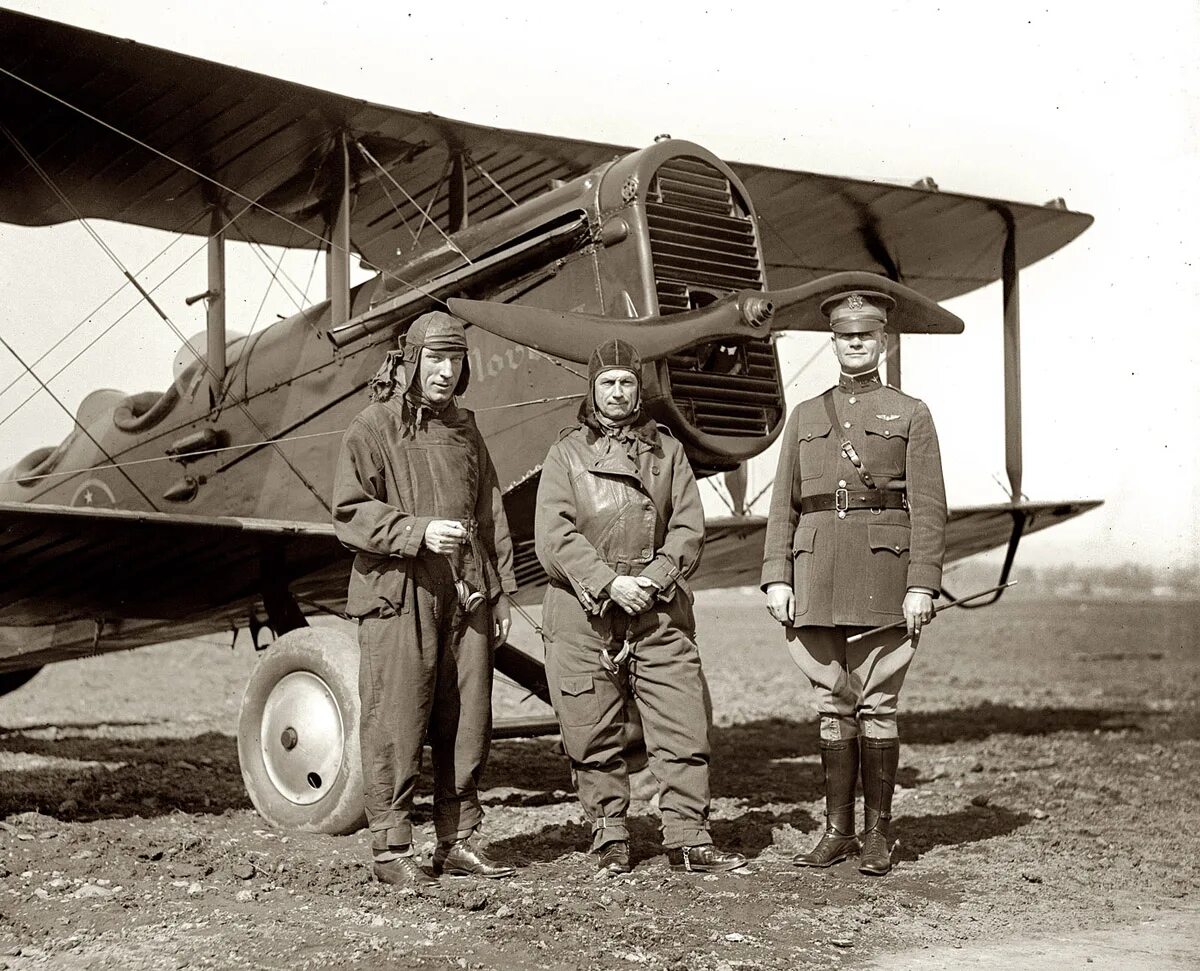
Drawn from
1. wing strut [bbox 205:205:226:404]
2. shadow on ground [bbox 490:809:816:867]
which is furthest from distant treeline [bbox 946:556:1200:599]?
shadow on ground [bbox 490:809:816:867]

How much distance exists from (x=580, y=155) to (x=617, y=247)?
6.67 ft

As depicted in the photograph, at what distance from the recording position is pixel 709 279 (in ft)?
19.7

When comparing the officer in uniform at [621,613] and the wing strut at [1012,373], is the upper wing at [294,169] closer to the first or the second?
the wing strut at [1012,373]

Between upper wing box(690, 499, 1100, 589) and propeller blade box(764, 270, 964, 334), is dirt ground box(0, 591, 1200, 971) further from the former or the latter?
propeller blade box(764, 270, 964, 334)

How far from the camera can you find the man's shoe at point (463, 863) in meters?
4.56

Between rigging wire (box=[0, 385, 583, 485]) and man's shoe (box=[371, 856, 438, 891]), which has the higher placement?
rigging wire (box=[0, 385, 583, 485])

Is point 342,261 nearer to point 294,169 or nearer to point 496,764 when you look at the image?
point 294,169

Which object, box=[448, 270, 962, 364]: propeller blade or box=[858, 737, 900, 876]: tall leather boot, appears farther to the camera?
box=[448, 270, 962, 364]: propeller blade

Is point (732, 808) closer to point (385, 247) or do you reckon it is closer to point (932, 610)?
point (932, 610)

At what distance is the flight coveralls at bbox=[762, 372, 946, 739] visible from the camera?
15.6ft

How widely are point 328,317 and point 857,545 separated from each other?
3716 mm

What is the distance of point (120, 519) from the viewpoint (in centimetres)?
584

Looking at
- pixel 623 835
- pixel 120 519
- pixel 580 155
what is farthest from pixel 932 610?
pixel 580 155

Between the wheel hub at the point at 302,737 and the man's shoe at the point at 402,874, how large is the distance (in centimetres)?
131
